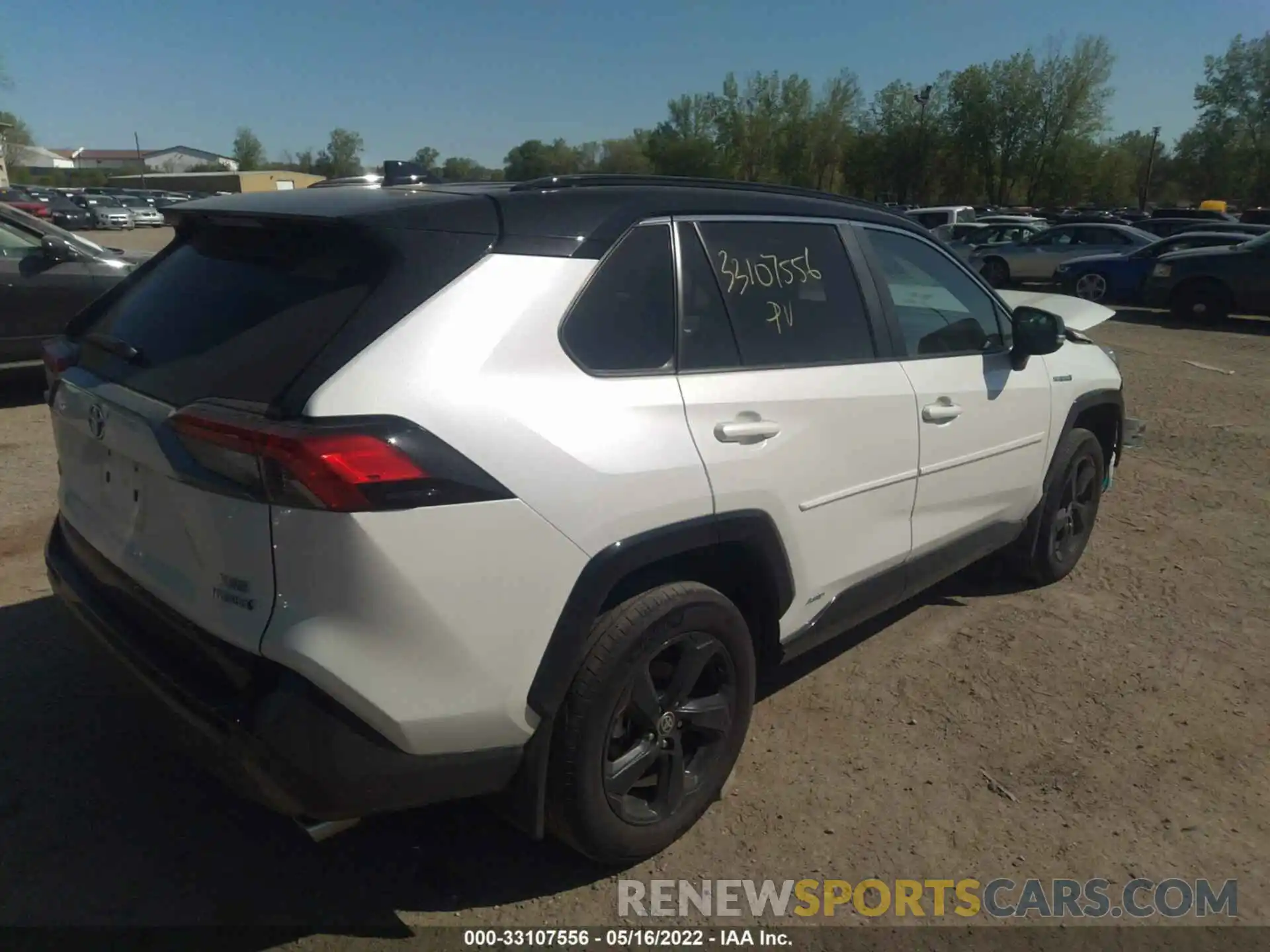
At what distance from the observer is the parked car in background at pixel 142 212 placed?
4281cm

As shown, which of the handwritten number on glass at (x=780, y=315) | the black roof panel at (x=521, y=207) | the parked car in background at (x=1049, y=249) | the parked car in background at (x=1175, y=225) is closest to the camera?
the black roof panel at (x=521, y=207)

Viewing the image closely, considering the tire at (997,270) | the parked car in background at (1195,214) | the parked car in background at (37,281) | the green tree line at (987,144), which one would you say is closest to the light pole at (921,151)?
the green tree line at (987,144)

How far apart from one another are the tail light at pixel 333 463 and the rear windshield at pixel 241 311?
12cm

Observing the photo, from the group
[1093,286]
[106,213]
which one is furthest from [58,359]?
[106,213]

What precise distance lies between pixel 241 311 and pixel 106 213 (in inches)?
1731

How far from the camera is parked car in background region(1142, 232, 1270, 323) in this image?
13945 mm

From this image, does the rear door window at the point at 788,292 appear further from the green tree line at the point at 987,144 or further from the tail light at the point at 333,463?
the green tree line at the point at 987,144

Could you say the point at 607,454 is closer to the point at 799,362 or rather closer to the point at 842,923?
the point at 799,362

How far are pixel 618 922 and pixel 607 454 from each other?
1230mm

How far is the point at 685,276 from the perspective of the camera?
2729 mm

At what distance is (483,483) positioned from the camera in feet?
6.79

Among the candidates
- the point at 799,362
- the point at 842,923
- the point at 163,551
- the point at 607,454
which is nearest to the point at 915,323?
the point at 799,362

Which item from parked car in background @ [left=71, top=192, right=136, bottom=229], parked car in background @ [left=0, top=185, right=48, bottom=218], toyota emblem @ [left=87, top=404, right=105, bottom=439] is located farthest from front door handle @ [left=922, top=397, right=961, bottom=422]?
parked car in background @ [left=71, top=192, right=136, bottom=229]

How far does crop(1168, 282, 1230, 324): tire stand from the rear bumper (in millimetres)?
15525
